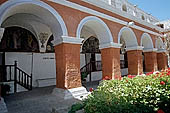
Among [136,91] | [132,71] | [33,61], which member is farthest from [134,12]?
[136,91]

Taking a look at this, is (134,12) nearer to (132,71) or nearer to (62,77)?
(132,71)

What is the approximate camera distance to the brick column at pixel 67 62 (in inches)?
212

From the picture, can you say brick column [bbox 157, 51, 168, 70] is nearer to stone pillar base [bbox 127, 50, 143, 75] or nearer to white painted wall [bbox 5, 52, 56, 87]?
stone pillar base [bbox 127, 50, 143, 75]

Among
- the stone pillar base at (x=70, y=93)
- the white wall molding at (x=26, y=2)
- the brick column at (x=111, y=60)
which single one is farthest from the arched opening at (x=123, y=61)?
the white wall molding at (x=26, y=2)

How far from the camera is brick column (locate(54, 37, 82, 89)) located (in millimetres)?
5385

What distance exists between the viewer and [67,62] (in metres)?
5.43

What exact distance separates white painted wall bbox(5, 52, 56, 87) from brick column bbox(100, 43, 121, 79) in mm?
4001

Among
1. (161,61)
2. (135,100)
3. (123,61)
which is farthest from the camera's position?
(123,61)

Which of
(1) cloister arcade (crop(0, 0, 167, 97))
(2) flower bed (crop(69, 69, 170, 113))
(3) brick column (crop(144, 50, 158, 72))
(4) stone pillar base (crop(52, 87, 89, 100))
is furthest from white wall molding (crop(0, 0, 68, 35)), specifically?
(3) brick column (crop(144, 50, 158, 72))

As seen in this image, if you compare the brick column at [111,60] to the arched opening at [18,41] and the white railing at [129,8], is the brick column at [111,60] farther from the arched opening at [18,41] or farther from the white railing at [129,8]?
the arched opening at [18,41]

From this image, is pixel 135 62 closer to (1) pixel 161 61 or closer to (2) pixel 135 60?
(2) pixel 135 60

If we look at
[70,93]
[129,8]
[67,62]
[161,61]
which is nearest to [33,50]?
[67,62]

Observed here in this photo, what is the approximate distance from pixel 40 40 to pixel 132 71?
269 inches

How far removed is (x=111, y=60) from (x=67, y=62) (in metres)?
3.00
